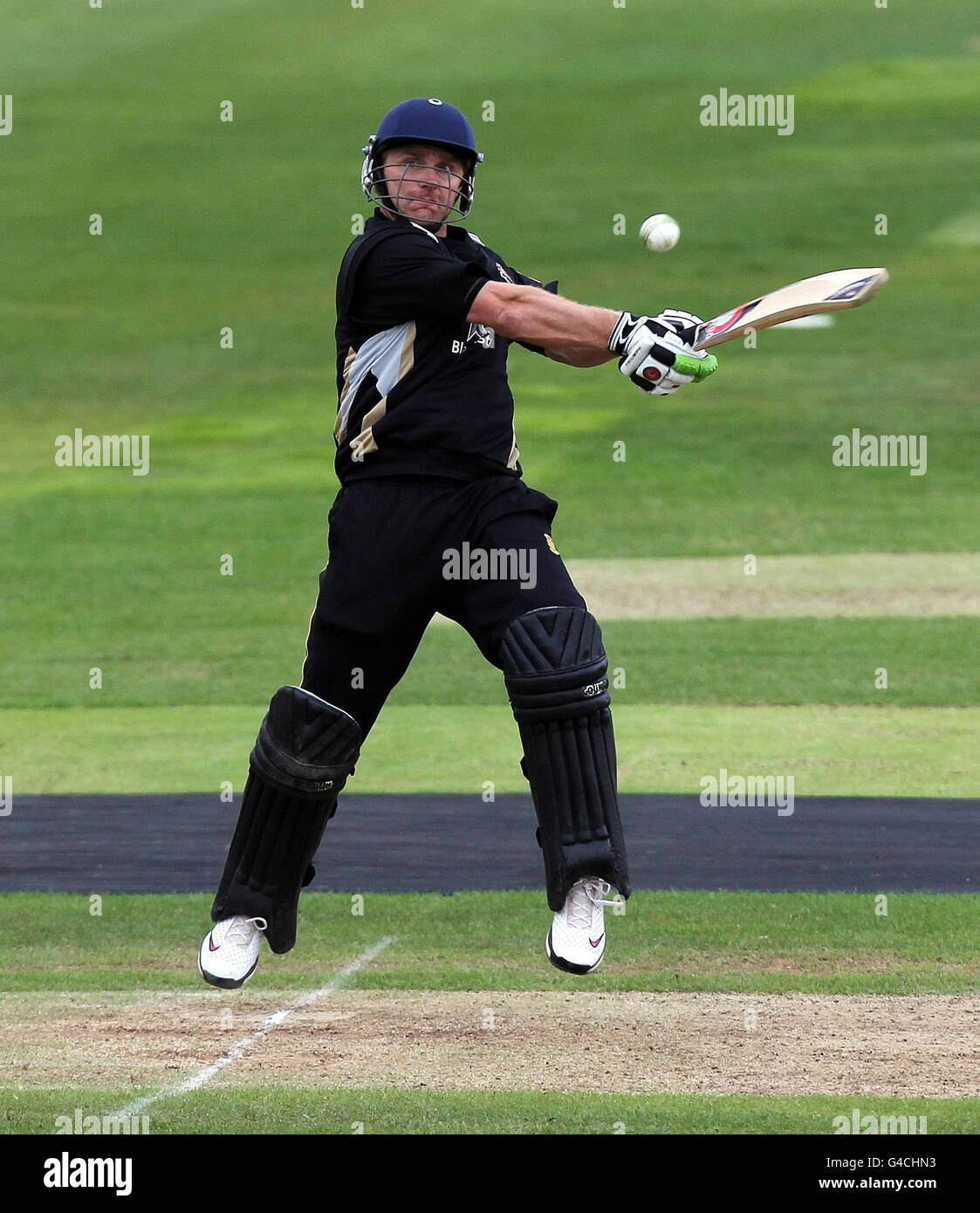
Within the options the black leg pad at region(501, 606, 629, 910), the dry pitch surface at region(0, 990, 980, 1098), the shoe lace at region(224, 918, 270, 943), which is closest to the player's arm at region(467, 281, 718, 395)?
the black leg pad at region(501, 606, 629, 910)

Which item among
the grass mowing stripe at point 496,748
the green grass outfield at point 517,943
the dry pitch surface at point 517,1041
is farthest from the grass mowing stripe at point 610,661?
the dry pitch surface at point 517,1041

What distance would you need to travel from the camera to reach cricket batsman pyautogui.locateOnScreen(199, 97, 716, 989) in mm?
5297

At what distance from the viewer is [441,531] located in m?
5.43

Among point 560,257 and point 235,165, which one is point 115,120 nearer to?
point 235,165

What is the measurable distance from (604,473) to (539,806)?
2046cm

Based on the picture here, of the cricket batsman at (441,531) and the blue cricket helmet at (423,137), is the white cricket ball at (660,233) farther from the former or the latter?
the blue cricket helmet at (423,137)

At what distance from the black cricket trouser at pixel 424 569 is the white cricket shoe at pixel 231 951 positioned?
835mm

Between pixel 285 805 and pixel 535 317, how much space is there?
1702 millimetres

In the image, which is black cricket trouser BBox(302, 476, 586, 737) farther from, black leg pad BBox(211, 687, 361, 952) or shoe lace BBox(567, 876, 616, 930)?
shoe lace BBox(567, 876, 616, 930)

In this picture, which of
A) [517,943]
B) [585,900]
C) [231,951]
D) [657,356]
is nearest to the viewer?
[657,356]

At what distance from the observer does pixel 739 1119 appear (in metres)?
5.19

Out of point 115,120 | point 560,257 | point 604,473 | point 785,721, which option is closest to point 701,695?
point 785,721

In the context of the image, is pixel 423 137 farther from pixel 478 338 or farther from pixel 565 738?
Result: pixel 565 738

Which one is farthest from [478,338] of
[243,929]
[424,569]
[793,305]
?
[243,929]
